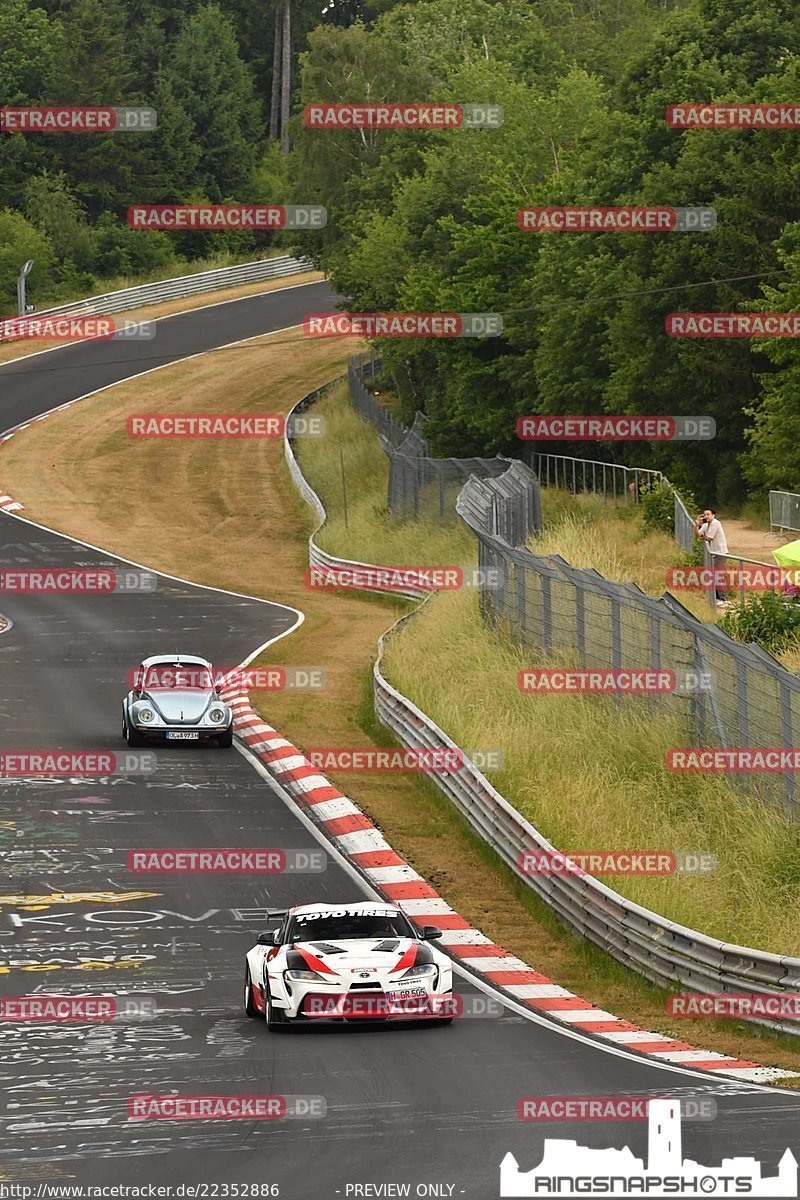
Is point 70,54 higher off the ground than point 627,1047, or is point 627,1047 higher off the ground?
point 70,54

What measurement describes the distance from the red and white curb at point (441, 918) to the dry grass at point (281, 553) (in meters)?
0.29

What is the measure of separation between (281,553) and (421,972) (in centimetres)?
3985

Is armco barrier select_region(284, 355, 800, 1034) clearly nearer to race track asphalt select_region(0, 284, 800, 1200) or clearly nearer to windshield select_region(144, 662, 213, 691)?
race track asphalt select_region(0, 284, 800, 1200)

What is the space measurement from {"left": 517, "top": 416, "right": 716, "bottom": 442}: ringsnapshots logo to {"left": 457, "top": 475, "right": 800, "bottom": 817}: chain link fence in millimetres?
17926

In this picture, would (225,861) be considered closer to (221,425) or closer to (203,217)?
(221,425)

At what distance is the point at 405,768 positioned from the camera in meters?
27.5

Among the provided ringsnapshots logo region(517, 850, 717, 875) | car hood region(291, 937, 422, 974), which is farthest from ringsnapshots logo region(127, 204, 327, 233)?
car hood region(291, 937, 422, 974)

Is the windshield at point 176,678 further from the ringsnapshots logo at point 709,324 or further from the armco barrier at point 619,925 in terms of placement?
the ringsnapshots logo at point 709,324

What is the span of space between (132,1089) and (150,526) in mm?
45764

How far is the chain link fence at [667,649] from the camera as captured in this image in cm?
1855

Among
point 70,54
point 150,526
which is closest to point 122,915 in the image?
point 150,526

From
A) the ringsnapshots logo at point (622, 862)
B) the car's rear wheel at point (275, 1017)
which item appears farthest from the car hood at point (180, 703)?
the car's rear wheel at point (275, 1017)

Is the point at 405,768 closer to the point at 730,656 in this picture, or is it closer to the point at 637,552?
the point at 730,656

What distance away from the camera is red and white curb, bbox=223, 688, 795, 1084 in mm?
14523
